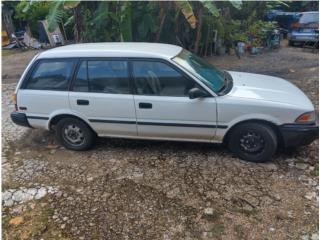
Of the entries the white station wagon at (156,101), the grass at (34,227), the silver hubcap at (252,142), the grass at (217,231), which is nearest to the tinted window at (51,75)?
the white station wagon at (156,101)

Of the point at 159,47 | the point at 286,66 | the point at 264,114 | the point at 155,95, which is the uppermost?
the point at 159,47

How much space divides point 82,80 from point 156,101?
47.2 inches

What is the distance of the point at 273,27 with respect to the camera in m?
13.0

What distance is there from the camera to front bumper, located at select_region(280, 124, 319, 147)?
13.6ft

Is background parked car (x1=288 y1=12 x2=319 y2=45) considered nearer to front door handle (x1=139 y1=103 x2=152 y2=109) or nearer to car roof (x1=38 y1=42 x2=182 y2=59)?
car roof (x1=38 y1=42 x2=182 y2=59)

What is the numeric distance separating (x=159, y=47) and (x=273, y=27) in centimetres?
977

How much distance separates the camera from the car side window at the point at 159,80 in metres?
4.37

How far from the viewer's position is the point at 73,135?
5.04m

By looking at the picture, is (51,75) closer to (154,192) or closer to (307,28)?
(154,192)

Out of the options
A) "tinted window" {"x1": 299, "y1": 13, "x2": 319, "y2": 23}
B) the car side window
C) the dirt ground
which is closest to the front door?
the car side window

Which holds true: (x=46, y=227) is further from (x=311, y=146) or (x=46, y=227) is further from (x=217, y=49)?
(x=217, y=49)

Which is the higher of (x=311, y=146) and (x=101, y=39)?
(x=101, y=39)

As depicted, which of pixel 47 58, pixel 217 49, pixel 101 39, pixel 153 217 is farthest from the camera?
pixel 217 49

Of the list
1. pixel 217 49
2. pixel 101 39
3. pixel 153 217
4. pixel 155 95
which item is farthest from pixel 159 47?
pixel 217 49
